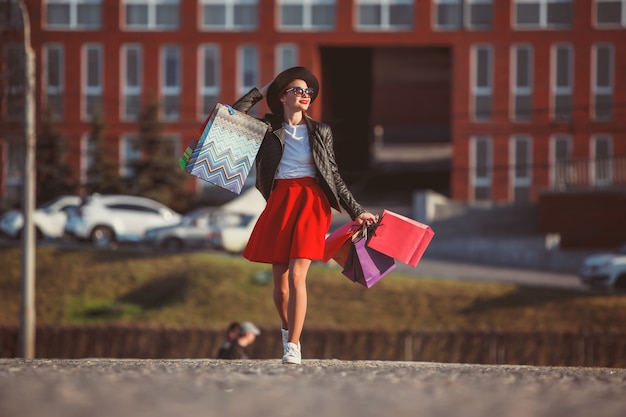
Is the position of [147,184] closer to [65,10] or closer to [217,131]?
[65,10]

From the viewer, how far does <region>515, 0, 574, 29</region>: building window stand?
5475 centimetres

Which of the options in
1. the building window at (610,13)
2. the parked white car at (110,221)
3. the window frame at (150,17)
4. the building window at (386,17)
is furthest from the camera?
the window frame at (150,17)

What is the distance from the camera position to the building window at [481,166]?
5428 centimetres

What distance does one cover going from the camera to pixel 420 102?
84750 mm

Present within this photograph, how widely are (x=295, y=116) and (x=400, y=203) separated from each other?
150 feet

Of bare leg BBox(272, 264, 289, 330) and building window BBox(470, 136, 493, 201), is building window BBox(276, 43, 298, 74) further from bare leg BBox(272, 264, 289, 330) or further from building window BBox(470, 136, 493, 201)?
bare leg BBox(272, 264, 289, 330)

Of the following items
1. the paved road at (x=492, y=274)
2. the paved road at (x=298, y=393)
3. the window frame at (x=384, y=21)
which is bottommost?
the paved road at (x=492, y=274)

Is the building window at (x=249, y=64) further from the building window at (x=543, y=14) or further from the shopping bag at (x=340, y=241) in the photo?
the shopping bag at (x=340, y=241)

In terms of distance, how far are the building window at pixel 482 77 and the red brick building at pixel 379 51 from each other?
0.05m

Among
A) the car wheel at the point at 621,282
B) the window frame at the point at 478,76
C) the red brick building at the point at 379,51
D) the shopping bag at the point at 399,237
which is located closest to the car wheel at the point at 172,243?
the car wheel at the point at 621,282

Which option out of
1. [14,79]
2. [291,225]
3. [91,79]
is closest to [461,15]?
[91,79]

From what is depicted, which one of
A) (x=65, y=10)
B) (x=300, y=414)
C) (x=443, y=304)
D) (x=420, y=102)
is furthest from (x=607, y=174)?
(x=300, y=414)

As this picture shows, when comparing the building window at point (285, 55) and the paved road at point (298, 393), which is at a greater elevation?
the building window at point (285, 55)

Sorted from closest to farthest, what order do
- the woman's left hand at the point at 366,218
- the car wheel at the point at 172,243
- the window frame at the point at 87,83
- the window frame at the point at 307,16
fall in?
the woman's left hand at the point at 366,218 < the car wheel at the point at 172,243 < the window frame at the point at 307,16 < the window frame at the point at 87,83
